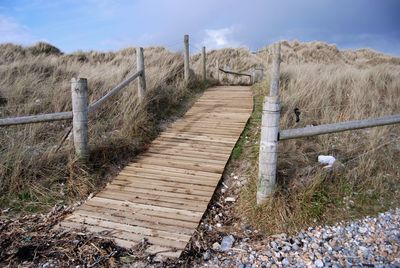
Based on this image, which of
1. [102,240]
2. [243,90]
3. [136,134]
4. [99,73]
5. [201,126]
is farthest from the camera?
[243,90]

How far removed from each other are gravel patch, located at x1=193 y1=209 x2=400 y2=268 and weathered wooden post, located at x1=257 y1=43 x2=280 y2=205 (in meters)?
0.56

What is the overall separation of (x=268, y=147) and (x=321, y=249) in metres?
1.19

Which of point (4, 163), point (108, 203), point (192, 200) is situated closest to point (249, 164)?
point (192, 200)

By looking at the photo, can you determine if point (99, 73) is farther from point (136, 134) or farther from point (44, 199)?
point (44, 199)

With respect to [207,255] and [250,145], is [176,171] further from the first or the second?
[207,255]

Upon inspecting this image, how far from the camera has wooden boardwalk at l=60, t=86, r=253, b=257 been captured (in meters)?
3.72

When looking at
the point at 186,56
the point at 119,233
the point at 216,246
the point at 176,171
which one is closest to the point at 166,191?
the point at 176,171

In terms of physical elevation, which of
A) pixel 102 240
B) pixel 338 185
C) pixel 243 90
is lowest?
pixel 102 240

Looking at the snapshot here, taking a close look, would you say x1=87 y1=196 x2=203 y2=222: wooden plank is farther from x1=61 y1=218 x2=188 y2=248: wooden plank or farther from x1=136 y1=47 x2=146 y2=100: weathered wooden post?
x1=136 y1=47 x2=146 y2=100: weathered wooden post

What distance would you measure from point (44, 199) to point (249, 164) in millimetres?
2942

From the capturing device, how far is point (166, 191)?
4.57 m

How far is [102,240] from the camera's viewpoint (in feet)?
11.7

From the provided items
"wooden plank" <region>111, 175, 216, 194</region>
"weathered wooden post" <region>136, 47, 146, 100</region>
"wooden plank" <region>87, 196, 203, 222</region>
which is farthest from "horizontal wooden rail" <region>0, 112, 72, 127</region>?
"weathered wooden post" <region>136, 47, 146, 100</region>

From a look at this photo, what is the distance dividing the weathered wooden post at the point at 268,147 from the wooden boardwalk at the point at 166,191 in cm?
77
